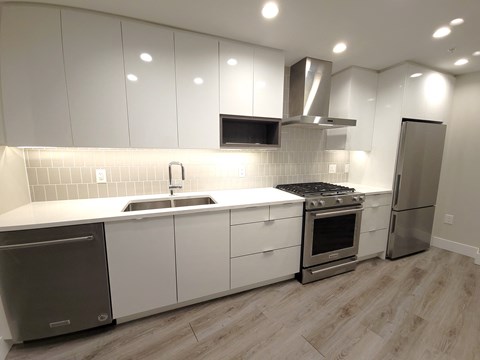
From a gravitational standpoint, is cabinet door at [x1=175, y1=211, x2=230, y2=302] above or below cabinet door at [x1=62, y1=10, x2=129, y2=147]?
below

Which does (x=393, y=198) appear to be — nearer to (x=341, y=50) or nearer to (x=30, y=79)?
(x=341, y=50)

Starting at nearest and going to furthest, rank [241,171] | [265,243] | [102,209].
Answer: [102,209]
[265,243]
[241,171]

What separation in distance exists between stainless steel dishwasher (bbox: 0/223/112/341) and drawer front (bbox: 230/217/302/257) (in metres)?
1.04

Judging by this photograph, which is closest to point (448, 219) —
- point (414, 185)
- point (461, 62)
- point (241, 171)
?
point (414, 185)

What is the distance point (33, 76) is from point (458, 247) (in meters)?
4.99

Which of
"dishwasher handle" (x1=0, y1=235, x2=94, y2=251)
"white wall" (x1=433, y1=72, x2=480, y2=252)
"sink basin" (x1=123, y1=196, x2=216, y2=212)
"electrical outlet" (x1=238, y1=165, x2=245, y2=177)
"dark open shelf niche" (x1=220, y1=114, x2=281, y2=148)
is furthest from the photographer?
"white wall" (x1=433, y1=72, x2=480, y2=252)

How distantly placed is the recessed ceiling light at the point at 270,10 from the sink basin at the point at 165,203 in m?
1.59

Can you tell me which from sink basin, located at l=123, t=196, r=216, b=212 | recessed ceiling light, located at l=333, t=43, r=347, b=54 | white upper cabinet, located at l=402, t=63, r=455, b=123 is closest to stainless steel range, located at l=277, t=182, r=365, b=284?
sink basin, located at l=123, t=196, r=216, b=212

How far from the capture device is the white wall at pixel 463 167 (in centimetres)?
265

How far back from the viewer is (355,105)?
256 cm

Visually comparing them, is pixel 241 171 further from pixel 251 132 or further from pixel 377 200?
pixel 377 200

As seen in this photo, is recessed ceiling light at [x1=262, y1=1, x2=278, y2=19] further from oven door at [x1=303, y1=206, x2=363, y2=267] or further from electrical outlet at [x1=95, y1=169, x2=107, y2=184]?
electrical outlet at [x1=95, y1=169, x2=107, y2=184]

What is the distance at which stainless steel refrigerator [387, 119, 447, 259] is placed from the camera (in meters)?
2.46

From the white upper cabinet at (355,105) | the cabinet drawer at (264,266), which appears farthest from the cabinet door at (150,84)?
the white upper cabinet at (355,105)
